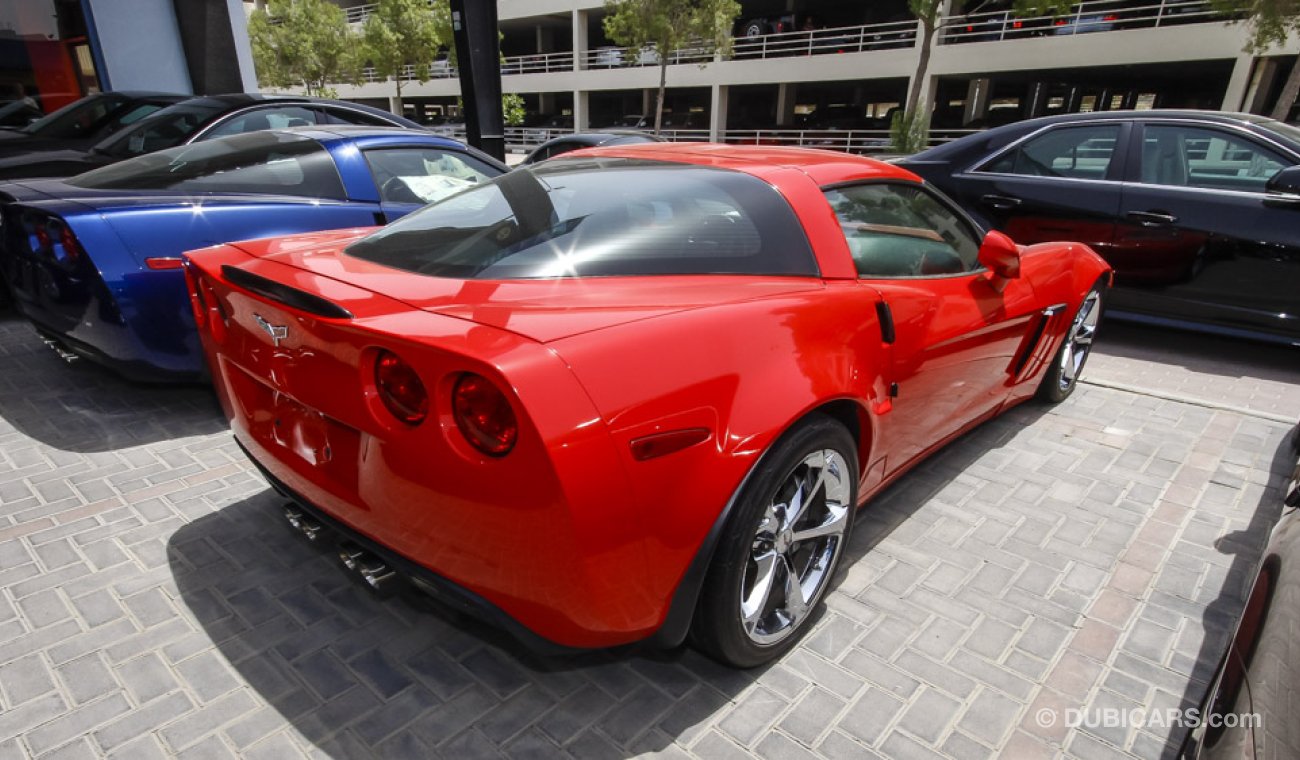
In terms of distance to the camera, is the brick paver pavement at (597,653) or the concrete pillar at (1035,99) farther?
the concrete pillar at (1035,99)

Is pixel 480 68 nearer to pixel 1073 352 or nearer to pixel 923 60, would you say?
pixel 1073 352

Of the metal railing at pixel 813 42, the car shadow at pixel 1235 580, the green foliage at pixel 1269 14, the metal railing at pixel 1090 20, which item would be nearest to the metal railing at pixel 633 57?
the metal railing at pixel 813 42

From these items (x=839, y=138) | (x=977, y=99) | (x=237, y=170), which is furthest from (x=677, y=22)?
(x=237, y=170)

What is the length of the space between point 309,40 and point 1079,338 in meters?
39.5

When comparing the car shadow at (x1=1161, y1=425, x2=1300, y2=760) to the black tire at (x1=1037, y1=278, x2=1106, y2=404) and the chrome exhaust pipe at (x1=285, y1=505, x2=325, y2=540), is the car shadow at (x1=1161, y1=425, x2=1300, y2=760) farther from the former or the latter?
the chrome exhaust pipe at (x1=285, y1=505, x2=325, y2=540)

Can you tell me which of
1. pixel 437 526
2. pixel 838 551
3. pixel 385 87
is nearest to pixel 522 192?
pixel 437 526

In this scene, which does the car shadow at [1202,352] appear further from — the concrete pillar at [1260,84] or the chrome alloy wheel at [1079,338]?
the concrete pillar at [1260,84]

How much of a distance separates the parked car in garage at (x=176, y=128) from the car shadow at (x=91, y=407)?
73.7 inches

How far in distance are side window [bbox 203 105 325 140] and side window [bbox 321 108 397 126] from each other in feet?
0.58

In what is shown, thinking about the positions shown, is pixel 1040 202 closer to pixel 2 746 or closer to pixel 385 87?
pixel 2 746

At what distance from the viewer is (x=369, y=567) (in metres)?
1.91

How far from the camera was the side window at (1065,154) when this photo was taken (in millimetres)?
5406

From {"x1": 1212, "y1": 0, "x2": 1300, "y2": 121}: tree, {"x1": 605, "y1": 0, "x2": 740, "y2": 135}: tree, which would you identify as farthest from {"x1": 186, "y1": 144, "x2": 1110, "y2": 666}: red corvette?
{"x1": 605, "y1": 0, "x2": 740, "y2": 135}: tree

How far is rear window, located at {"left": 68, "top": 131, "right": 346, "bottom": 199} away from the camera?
3744 millimetres
